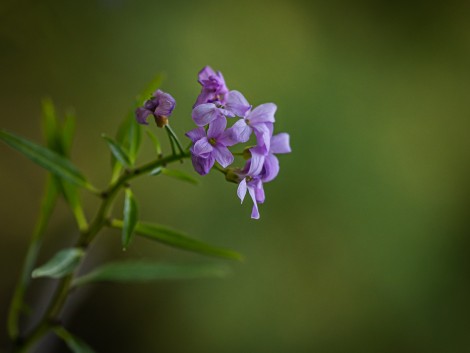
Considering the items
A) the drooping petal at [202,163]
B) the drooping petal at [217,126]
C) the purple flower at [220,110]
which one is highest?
the purple flower at [220,110]

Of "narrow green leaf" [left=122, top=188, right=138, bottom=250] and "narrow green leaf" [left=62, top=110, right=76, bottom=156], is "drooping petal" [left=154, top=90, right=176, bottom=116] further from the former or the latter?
"narrow green leaf" [left=62, top=110, right=76, bottom=156]

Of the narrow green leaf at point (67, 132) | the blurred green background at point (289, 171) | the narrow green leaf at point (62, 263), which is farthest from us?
the blurred green background at point (289, 171)

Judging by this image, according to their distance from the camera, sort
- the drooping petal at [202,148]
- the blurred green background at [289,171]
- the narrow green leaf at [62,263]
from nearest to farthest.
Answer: the drooping petal at [202,148] < the narrow green leaf at [62,263] < the blurred green background at [289,171]

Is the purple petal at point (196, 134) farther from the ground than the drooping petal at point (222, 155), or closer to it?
farther from the ground

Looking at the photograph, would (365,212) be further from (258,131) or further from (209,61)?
(258,131)

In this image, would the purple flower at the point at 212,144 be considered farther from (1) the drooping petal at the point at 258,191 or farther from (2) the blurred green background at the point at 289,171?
(2) the blurred green background at the point at 289,171

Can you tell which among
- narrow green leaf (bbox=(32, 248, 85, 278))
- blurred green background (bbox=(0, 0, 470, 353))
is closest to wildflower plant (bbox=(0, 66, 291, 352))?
narrow green leaf (bbox=(32, 248, 85, 278))

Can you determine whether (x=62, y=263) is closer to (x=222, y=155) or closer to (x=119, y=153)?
(x=119, y=153)

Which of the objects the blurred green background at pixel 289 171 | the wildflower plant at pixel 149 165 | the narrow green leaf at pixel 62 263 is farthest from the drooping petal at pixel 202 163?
the blurred green background at pixel 289 171
